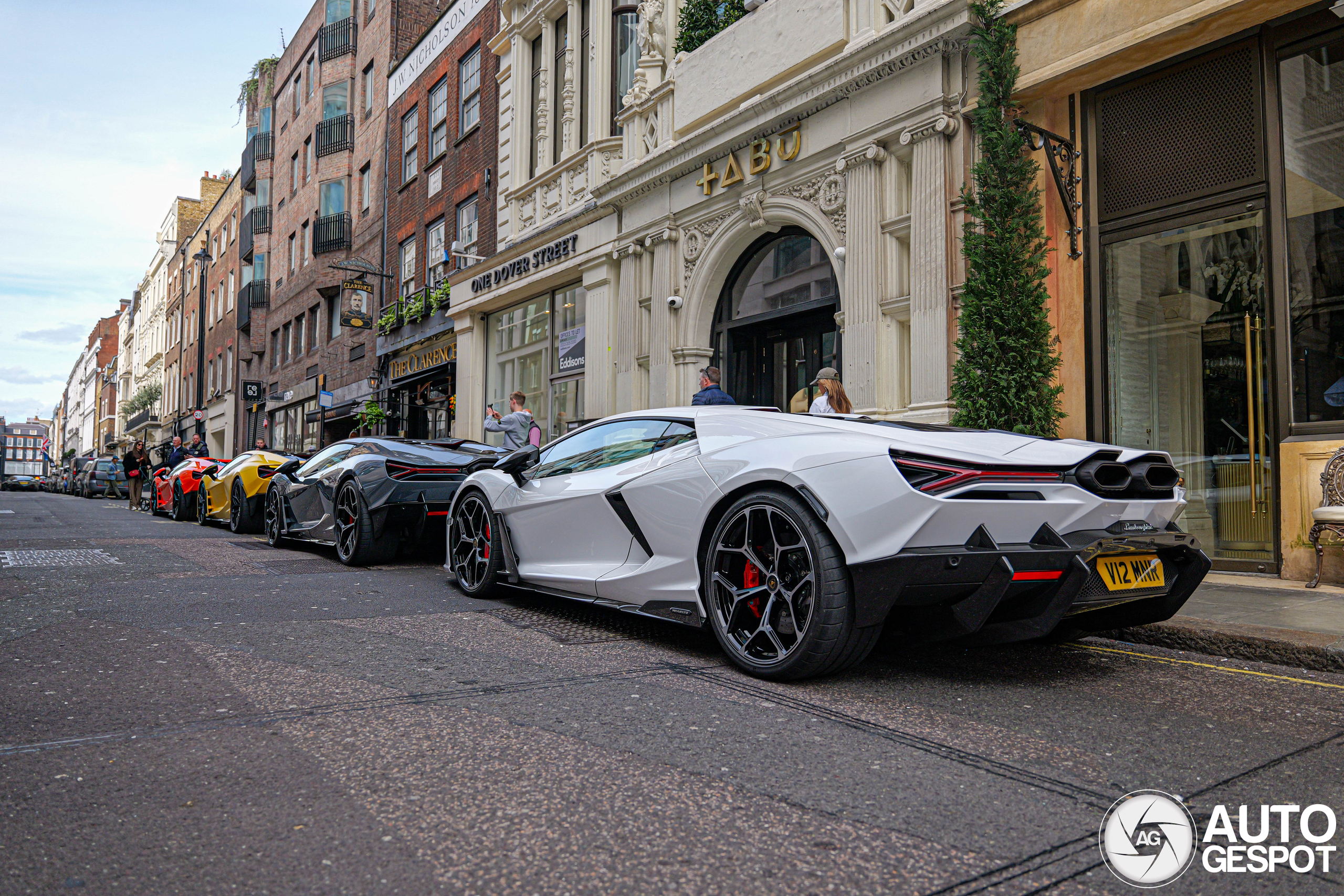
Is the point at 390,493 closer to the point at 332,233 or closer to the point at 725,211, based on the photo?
the point at 725,211

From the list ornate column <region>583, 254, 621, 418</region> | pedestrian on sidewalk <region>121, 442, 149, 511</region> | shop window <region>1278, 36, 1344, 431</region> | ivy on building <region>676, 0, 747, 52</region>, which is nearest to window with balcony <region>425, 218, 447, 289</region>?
pedestrian on sidewalk <region>121, 442, 149, 511</region>

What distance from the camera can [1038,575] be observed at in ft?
10.9

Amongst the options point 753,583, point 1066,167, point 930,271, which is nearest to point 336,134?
point 930,271

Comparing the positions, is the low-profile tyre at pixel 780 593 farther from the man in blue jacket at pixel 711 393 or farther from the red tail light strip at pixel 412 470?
the man in blue jacket at pixel 711 393

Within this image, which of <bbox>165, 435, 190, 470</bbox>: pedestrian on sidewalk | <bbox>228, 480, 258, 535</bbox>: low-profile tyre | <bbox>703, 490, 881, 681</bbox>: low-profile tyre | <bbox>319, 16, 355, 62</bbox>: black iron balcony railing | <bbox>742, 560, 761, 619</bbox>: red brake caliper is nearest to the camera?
<bbox>703, 490, 881, 681</bbox>: low-profile tyre

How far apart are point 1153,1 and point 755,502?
6.47 meters

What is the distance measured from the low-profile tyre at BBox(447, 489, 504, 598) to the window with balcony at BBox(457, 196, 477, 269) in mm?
13992

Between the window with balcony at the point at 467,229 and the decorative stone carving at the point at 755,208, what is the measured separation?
926cm

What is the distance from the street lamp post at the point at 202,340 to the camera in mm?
36375

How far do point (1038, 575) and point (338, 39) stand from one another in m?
31.4

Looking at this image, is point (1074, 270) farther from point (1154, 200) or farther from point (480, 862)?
point (480, 862)

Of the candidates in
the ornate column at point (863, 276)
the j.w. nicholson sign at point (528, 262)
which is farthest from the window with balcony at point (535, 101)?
the ornate column at point (863, 276)

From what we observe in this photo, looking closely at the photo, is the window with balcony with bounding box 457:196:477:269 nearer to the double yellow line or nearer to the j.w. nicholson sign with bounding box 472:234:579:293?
the j.w. nicholson sign with bounding box 472:234:579:293

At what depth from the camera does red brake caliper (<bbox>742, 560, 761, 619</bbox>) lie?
12.5ft
